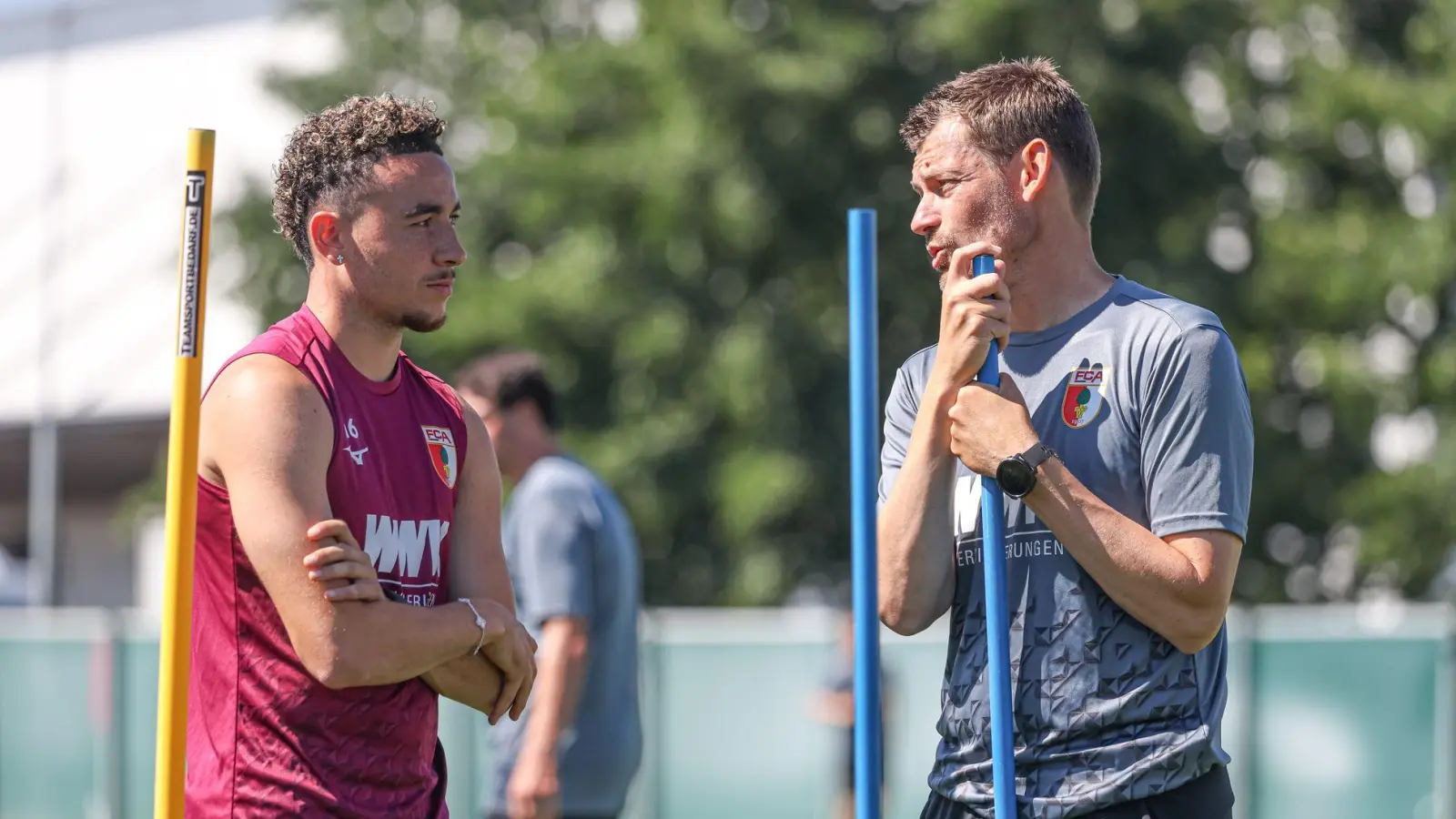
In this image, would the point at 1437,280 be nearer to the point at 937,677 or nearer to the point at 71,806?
the point at 937,677

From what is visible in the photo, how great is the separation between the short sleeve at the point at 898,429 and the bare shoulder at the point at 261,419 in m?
1.05

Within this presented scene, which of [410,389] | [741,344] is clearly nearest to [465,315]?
[741,344]

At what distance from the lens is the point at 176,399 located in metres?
2.93

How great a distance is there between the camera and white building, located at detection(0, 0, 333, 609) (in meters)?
30.9

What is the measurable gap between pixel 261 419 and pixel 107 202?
104ft

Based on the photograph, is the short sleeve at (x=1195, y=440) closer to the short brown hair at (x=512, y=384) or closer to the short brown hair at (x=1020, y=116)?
the short brown hair at (x=1020, y=116)

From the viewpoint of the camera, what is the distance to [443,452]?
3.62 m

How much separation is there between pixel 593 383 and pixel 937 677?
982cm

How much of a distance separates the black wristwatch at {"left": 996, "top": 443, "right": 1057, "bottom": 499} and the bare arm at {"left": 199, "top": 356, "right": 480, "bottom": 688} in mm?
1055

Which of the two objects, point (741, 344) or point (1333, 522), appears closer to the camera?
point (741, 344)

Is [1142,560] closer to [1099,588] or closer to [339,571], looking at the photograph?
[1099,588]

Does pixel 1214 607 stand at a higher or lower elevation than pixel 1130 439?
lower

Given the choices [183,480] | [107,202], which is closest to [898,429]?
[183,480]

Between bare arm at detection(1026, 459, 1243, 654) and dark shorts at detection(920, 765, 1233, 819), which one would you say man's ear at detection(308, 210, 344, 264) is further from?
dark shorts at detection(920, 765, 1233, 819)
